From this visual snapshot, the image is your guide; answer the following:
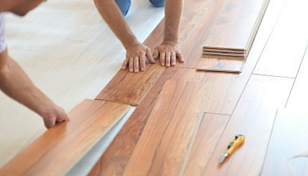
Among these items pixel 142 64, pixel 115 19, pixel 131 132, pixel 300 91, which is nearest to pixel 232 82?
pixel 300 91

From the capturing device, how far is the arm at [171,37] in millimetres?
3168

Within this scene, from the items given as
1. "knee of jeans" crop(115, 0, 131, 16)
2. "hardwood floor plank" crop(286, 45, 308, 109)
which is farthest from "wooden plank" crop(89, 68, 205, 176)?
"knee of jeans" crop(115, 0, 131, 16)

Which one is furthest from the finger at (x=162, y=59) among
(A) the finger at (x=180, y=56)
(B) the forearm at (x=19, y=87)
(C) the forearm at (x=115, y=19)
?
(B) the forearm at (x=19, y=87)

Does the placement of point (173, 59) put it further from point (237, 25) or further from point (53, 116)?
point (53, 116)

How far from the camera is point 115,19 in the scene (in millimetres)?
3119

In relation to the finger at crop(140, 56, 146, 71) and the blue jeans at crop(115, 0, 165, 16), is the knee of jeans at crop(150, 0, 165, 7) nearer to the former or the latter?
the blue jeans at crop(115, 0, 165, 16)

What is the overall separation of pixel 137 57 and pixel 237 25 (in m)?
0.85

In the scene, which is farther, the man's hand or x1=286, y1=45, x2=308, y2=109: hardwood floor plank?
the man's hand

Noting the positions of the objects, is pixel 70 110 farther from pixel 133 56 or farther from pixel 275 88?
pixel 275 88

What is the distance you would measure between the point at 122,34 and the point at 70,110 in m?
0.67

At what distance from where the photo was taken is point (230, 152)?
229 centimetres

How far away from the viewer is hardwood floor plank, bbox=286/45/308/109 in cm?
266

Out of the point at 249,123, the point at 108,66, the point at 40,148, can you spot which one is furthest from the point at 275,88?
the point at 40,148

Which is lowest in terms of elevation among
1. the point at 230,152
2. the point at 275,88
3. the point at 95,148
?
the point at 95,148
